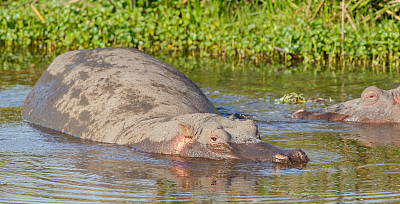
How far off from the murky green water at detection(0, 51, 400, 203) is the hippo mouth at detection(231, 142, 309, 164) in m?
0.07

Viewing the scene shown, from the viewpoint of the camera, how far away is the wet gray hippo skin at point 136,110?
648 cm

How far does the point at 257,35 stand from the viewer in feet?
52.6

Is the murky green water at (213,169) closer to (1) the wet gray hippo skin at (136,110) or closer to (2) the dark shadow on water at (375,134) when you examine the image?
(2) the dark shadow on water at (375,134)

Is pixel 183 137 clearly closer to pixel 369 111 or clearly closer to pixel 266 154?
pixel 266 154

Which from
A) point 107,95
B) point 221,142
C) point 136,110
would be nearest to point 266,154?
point 221,142

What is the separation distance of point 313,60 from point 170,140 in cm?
865

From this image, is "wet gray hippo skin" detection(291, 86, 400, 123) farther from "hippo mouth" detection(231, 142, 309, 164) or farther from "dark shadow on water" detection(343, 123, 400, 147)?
"hippo mouth" detection(231, 142, 309, 164)

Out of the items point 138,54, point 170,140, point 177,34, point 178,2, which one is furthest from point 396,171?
point 178,2

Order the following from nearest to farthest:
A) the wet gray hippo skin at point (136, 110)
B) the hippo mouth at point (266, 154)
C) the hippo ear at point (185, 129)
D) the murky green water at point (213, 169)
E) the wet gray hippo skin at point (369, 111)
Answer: the murky green water at point (213, 169) < the hippo mouth at point (266, 154) < the wet gray hippo skin at point (136, 110) < the hippo ear at point (185, 129) < the wet gray hippo skin at point (369, 111)

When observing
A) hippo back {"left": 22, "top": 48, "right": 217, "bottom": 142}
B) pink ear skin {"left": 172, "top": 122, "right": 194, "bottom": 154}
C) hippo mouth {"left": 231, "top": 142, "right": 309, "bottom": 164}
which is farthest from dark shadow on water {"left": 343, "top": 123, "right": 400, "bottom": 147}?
pink ear skin {"left": 172, "top": 122, "right": 194, "bottom": 154}

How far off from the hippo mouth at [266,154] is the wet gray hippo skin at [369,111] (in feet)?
10.4

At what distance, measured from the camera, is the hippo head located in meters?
6.30

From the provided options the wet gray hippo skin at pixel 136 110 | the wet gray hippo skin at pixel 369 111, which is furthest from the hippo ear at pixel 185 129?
A: the wet gray hippo skin at pixel 369 111

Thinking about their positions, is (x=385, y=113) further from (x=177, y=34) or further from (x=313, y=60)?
(x=177, y=34)
